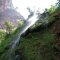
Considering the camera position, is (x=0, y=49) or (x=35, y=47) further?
(x=0, y=49)

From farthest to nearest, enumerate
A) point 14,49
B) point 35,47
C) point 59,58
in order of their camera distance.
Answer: point 14,49 < point 35,47 < point 59,58

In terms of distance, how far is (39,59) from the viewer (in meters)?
5.39

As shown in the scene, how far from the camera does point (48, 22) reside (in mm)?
6652

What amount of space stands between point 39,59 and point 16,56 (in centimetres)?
104

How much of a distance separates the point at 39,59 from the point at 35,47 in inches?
25.3

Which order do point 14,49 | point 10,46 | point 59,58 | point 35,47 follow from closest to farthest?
point 59,58
point 35,47
point 14,49
point 10,46

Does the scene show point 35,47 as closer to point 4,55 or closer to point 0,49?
point 4,55

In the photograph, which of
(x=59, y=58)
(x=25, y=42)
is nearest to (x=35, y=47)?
(x=25, y=42)

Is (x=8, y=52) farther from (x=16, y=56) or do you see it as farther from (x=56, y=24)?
(x=56, y=24)

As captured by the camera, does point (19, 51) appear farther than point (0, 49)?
No

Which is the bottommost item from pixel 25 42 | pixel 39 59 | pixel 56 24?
pixel 39 59

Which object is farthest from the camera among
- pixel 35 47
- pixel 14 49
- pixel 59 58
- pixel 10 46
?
pixel 10 46

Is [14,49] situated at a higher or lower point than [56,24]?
lower

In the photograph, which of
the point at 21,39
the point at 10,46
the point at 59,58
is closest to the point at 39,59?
the point at 59,58
